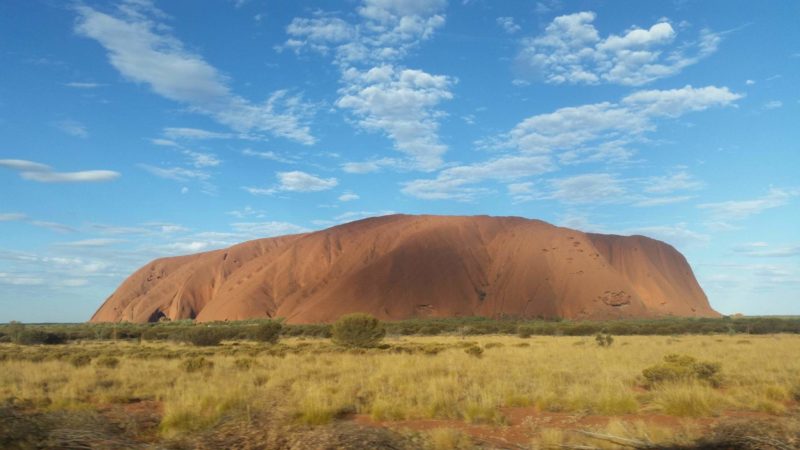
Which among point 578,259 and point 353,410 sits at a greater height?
point 578,259

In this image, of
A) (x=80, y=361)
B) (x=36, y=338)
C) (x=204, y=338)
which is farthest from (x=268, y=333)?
(x=36, y=338)

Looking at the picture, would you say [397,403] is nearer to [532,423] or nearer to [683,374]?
[532,423]

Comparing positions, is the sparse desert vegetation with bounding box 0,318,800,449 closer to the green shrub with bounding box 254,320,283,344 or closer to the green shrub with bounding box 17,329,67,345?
the green shrub with bounding box 254,320,283,344

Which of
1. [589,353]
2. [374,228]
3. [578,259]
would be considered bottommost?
[589,353]

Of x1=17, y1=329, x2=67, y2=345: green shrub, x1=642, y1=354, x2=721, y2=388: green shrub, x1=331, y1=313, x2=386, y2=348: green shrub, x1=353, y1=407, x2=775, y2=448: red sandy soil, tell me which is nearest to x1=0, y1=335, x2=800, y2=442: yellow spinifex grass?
x1=353, y1=407, x2=775, y2=448: red sandy soil

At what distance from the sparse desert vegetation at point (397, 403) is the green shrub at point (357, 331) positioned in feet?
32.7

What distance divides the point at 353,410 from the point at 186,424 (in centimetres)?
346

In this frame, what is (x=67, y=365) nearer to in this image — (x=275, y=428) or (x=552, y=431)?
(x=275, y=428)

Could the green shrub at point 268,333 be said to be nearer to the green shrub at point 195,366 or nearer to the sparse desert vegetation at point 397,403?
the sparse desert vegetation at point 397,403

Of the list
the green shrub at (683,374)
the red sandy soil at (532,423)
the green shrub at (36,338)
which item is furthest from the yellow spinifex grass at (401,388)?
the green shrub at (36,338)

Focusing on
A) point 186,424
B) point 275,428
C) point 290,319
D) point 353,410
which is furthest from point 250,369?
point 290,319

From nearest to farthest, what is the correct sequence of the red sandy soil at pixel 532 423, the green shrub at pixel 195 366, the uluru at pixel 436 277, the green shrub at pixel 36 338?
1. the red sandy soil at pixel 532 423
2. the green shrub at pixel 195 366
3. the green shrub at pixel 36 338
4. the uluru at pixel 436 277

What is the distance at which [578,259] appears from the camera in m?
84.9

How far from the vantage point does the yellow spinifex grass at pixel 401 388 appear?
1017 centimetres
